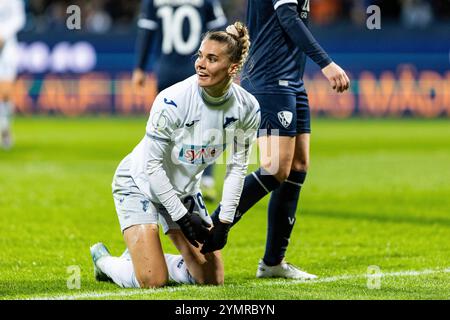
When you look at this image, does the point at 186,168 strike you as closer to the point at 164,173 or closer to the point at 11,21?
the point at 164,173

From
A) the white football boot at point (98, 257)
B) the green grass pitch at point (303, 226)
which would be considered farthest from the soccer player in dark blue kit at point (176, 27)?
the white football boot at point (98, 257)

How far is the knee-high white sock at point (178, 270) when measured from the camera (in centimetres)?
616

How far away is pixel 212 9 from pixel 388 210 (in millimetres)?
2680

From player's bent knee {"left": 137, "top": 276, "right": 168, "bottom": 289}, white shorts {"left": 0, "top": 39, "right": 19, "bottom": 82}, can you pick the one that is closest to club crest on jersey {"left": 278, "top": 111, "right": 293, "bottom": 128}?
player's bent knee {"left": 137, "top": 276, "right": 168, "bottom": 289}

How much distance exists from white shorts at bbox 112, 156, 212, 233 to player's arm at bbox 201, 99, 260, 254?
259 mm

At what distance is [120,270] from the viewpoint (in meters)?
6.12

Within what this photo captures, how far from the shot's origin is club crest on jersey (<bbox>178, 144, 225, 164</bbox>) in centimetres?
592

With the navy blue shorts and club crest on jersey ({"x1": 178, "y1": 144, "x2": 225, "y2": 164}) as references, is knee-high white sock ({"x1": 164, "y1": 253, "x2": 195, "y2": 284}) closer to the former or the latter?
club crest on jersey ({"x1": 178, "y1": 144, "x2": 225, "y2": 164})

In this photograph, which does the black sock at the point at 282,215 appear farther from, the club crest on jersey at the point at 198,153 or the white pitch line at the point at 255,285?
the club crest on jersey at the point at 198,153

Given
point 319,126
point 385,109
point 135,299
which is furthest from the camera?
point 385,109

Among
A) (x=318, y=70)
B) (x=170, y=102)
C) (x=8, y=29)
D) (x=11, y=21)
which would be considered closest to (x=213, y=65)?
(x=170, y=102)

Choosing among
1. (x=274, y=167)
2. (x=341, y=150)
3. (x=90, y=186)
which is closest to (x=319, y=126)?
(x=341, y=150)
